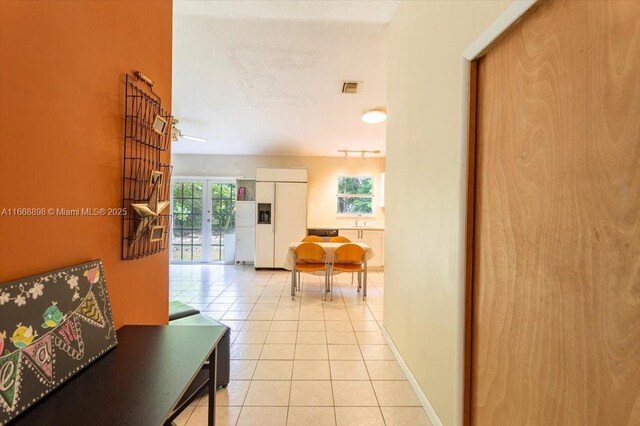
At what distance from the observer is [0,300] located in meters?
0.78

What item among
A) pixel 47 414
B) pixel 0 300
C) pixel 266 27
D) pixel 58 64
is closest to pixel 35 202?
pixel 0 300

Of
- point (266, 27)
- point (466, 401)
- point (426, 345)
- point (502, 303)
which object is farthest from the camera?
point (266, 27)

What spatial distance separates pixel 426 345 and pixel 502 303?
0.79m

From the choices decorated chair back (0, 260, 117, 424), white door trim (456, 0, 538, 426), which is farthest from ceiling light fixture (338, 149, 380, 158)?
decorated chair back (0, 260, 117, 424)

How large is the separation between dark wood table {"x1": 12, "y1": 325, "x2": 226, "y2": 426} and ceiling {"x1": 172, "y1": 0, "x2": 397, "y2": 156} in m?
2.38

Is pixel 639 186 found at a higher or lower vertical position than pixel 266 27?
lower

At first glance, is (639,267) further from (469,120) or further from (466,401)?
(466,401)

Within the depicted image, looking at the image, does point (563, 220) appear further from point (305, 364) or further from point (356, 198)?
point (356, 198)

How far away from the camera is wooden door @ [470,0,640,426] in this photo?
718 mm

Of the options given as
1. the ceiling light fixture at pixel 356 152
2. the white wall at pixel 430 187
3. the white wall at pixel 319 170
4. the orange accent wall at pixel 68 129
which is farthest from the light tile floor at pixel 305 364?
the ceiling light fixture at pixel 356 152

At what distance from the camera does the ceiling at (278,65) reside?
7.49 feet

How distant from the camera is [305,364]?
238cm

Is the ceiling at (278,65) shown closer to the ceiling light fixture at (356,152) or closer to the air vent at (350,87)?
the air vent at (350,87)

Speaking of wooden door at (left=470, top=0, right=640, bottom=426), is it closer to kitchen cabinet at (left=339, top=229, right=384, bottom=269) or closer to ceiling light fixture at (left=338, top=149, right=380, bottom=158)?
kitchen cabinet at (left=339, top=229, right=384, bottom=269)
